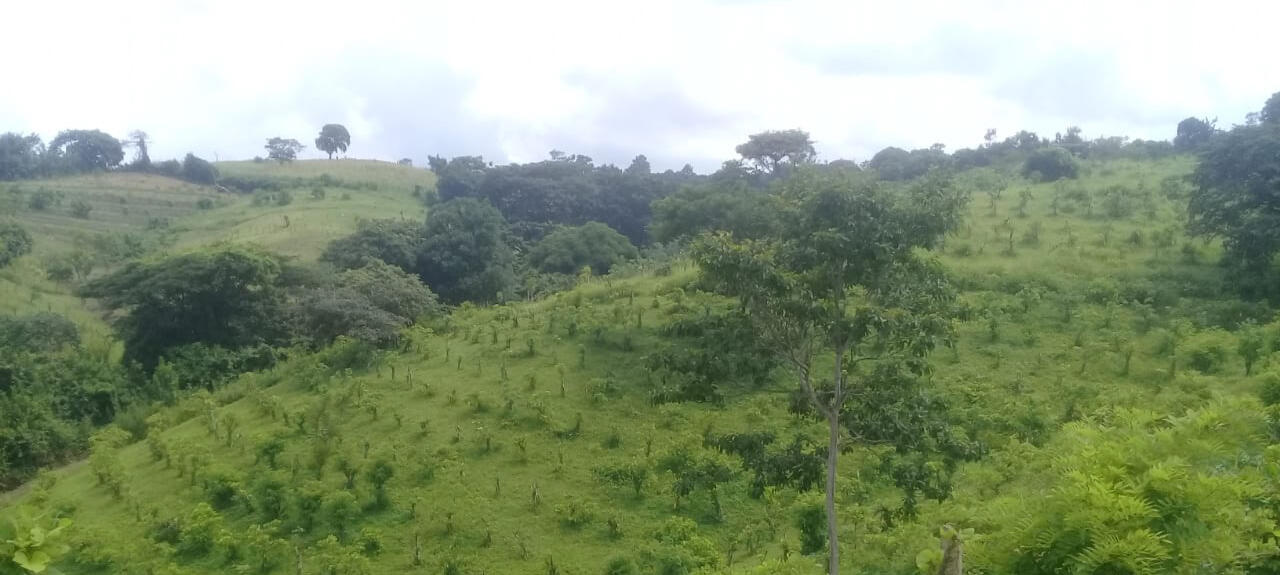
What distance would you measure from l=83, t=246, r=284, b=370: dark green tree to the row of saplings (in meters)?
10.0

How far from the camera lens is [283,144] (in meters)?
71.8

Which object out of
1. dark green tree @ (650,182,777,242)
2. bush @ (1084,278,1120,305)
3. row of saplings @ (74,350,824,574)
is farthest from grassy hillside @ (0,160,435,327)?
bush @ (1084,278,1120,305)

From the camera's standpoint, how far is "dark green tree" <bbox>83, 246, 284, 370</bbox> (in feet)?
74.5

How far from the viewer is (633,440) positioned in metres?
13.0

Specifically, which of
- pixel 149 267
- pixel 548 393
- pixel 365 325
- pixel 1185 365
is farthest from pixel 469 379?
pixel 149 267

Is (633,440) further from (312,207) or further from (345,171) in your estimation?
(345,171)

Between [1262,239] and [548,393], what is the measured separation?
48.2ft

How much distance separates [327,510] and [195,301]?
1492cm

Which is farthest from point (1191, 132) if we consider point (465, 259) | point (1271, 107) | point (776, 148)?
point (465, 259)

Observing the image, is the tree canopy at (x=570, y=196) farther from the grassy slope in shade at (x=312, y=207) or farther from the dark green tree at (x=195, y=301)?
the dark green tree at (x=195, y=301)

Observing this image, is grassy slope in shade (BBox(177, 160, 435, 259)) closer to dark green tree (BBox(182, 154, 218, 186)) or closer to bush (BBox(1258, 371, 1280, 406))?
dark green tree (BBox(182, 154, 218, 186))

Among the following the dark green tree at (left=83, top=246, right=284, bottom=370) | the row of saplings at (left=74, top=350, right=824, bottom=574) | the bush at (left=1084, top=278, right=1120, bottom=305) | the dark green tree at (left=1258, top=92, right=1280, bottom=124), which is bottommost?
the row of saplings at (left=74, top=350, right=824, bottom=574)

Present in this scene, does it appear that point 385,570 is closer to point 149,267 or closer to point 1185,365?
point 1185,365

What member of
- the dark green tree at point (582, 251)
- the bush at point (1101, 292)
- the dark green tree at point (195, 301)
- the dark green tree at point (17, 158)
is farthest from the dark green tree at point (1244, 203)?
the dark green tree at point (17, 158)
